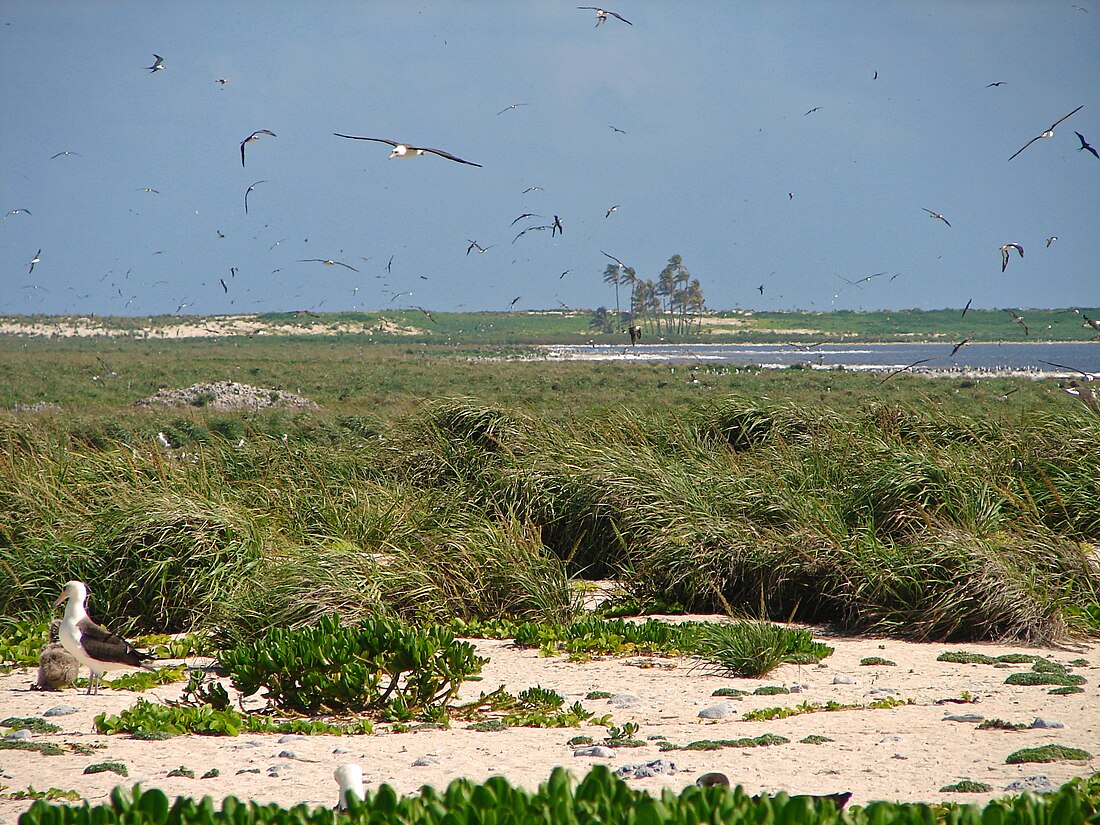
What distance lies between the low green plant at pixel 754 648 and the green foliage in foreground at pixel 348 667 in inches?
84.1

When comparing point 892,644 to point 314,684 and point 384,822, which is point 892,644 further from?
point 384,822

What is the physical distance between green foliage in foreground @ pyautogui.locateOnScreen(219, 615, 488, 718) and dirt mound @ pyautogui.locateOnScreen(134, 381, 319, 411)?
25089 mm

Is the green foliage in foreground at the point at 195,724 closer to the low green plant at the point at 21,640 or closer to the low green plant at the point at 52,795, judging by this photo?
the low green plant at the point at 52,795

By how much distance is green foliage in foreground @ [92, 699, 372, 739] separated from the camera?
20.0 ft

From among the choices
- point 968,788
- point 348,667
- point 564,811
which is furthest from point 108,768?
point 968,788

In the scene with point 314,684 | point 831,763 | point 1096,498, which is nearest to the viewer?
point 831,763

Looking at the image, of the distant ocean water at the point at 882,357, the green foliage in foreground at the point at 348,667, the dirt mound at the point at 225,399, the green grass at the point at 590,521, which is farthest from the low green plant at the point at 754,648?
the distant ocean water at the point at 882,357

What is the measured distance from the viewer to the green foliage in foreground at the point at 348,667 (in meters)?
6.52

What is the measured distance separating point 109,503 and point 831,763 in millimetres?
7416

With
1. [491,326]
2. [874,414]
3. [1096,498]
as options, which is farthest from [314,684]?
[491,326]

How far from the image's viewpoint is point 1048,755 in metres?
5.48

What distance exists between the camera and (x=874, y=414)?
14.4 m

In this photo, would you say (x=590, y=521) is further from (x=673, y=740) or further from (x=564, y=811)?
(x=564, y=811)

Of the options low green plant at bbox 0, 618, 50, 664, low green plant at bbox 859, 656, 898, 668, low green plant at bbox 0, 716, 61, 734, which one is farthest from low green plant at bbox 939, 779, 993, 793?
low green plant at bbox 0, 618, 50, 664
